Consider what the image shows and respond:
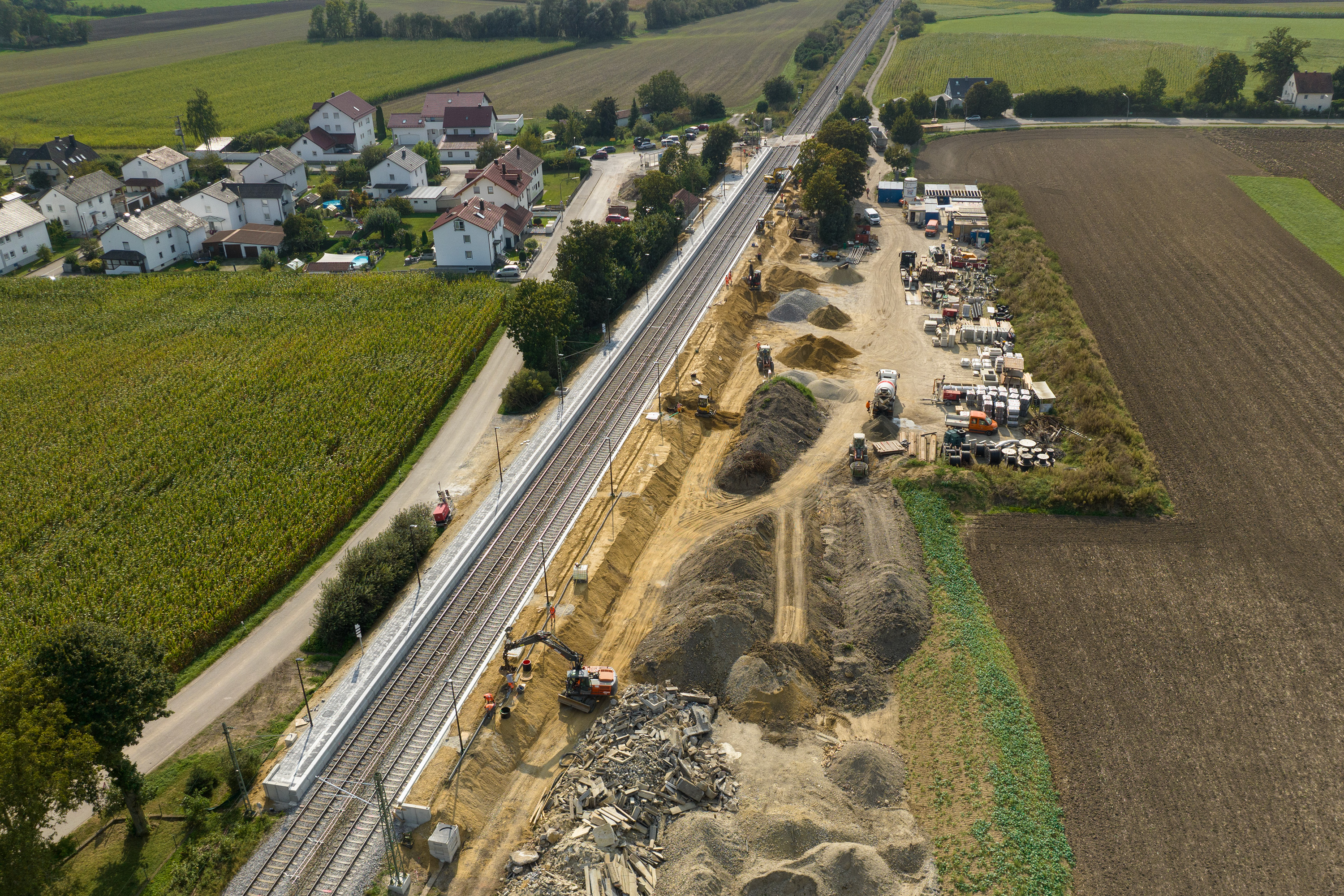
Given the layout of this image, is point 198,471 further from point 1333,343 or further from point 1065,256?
point 1333,343

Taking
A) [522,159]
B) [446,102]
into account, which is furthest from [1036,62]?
[522,159]

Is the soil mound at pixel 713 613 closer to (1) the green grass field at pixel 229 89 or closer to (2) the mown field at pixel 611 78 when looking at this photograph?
(2) the mown field at pixel 611 78

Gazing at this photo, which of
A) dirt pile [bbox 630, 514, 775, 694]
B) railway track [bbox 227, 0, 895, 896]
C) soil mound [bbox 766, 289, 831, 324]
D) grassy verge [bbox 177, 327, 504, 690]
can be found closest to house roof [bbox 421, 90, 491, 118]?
grassy verge [bbox 177, 327, 504, 690]

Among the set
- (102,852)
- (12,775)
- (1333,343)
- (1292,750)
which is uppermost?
(1333,343)

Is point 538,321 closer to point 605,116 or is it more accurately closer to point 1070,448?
point 1070,448

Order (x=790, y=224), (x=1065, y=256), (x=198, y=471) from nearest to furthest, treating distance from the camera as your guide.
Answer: (x=198, y=471), (x=1065, y=256), (x=790, y=224)

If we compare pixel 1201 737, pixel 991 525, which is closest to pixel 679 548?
pixel 991 525

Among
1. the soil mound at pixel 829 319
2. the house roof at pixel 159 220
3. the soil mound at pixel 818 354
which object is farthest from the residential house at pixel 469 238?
the soil mound at pixel 818 354
